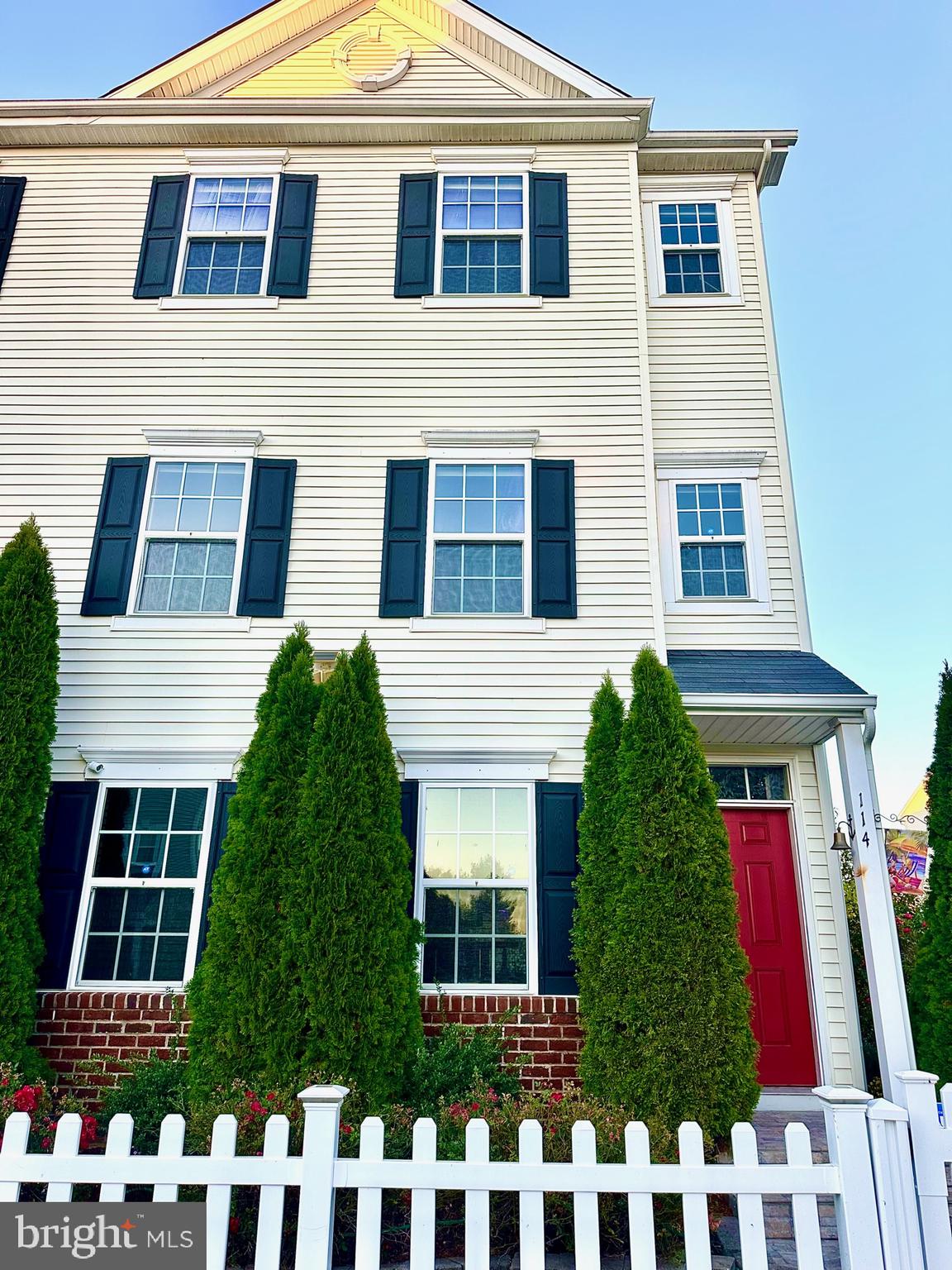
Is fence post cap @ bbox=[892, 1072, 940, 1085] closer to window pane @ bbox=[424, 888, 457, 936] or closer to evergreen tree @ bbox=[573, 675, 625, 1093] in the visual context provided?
evergreen tree @ bbox=[573, 675, 625, 1093]

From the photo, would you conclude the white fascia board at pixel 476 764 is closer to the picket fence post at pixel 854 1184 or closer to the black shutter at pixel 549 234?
the picket fence post at pixel 854 1184

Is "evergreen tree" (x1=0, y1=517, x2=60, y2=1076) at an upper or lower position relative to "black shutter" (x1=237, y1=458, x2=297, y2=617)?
lower

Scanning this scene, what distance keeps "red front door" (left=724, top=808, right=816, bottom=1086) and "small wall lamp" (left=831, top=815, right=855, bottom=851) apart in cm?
63

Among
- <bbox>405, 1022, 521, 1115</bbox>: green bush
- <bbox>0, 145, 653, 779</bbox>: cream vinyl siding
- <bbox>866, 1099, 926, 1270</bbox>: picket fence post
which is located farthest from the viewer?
<bbox>0, 145, 653, 779</bbox>: cream vinyl siding

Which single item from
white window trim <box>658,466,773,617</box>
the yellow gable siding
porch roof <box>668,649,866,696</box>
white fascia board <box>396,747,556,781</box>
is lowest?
white fascia board <box>396,747,556,781</box>

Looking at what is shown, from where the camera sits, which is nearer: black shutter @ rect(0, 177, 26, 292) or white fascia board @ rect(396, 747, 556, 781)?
white fascia board @ rect(396, 747, 556, 781)

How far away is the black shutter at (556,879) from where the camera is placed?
6.13 meters

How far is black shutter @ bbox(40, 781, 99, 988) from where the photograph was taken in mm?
6215

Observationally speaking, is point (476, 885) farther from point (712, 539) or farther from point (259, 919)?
point (712, 539)

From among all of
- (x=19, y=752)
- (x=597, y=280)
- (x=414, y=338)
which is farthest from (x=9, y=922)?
(x=597, y=280)

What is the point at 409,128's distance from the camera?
8.72 meters

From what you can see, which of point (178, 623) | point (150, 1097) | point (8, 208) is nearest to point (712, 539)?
point (178, 623)

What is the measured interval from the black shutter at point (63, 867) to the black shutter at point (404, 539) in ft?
9.31

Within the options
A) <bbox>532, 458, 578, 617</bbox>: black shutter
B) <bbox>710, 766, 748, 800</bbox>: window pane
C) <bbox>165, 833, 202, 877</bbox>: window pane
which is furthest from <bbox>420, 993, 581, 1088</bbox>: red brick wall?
<bbox>532, 458, 578, 617</bbox>: black shutter
